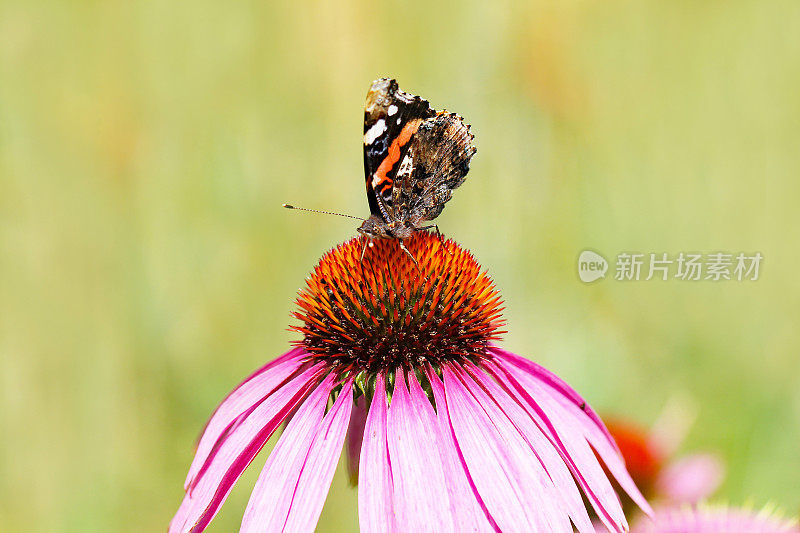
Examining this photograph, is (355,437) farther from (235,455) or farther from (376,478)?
(376,478)

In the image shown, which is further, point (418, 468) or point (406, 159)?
point (406, 159)

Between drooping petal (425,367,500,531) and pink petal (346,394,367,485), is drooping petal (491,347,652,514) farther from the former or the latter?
pink petal (346,394,367,485)

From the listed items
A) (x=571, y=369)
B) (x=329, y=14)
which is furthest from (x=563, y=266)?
(x=329, y=14)

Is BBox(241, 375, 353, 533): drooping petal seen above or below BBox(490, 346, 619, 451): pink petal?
below

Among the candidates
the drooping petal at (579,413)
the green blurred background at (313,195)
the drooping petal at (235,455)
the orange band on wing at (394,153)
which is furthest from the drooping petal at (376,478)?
the green blurred background at (313,195)

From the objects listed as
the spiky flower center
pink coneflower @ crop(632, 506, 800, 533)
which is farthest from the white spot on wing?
pink coneflower @ crop(632, 506, 800, 533)

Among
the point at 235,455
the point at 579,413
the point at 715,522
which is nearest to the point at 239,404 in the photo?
the point at 235,455

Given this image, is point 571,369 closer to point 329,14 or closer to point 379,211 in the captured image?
point 379,211

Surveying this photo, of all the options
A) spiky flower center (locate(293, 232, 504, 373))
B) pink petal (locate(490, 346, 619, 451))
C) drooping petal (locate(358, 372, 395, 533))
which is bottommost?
drooping petal (locate(358, 372, 395, 533))
